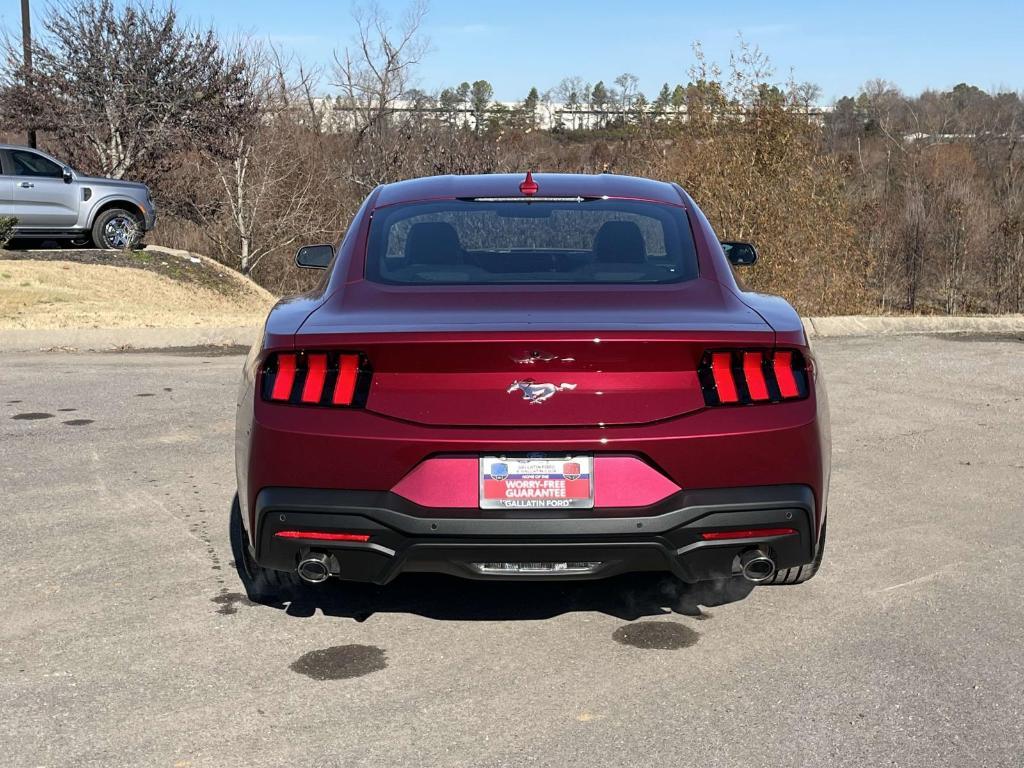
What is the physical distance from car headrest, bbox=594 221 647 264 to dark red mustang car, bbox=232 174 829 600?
0.80 m

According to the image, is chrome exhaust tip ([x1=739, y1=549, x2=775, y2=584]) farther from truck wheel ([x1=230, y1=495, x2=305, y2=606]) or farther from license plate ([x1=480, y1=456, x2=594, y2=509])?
truck wheel ([x1=230, y1=495, x2=305, y2=606])

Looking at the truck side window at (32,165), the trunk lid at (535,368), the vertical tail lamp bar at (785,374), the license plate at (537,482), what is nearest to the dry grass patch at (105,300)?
the truck side window at (32,165)

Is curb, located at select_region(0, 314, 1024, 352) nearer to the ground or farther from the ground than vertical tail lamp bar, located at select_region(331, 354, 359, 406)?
nearer to the ground

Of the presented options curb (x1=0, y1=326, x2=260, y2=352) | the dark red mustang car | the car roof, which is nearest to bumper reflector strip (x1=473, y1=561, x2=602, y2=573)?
the dark red mustang car

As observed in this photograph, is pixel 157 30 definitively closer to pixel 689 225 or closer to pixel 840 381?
pixel 840 381

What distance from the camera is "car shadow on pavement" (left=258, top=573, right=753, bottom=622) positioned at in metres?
4.48

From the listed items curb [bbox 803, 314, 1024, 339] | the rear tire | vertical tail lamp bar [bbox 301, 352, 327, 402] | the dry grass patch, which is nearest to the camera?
vertical tail lamp bar [bbox 301, 352, 327, 402]

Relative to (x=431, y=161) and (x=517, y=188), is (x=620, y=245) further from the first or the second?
(x=431, y=161)

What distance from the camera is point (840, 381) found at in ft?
33.3

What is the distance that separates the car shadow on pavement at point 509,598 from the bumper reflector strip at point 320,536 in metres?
0.73

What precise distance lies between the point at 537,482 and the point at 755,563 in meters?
0.78

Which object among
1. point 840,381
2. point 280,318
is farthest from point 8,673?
point 840,381

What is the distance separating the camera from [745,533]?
12.3ft

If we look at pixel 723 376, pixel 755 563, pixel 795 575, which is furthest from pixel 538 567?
pixel 795 575
